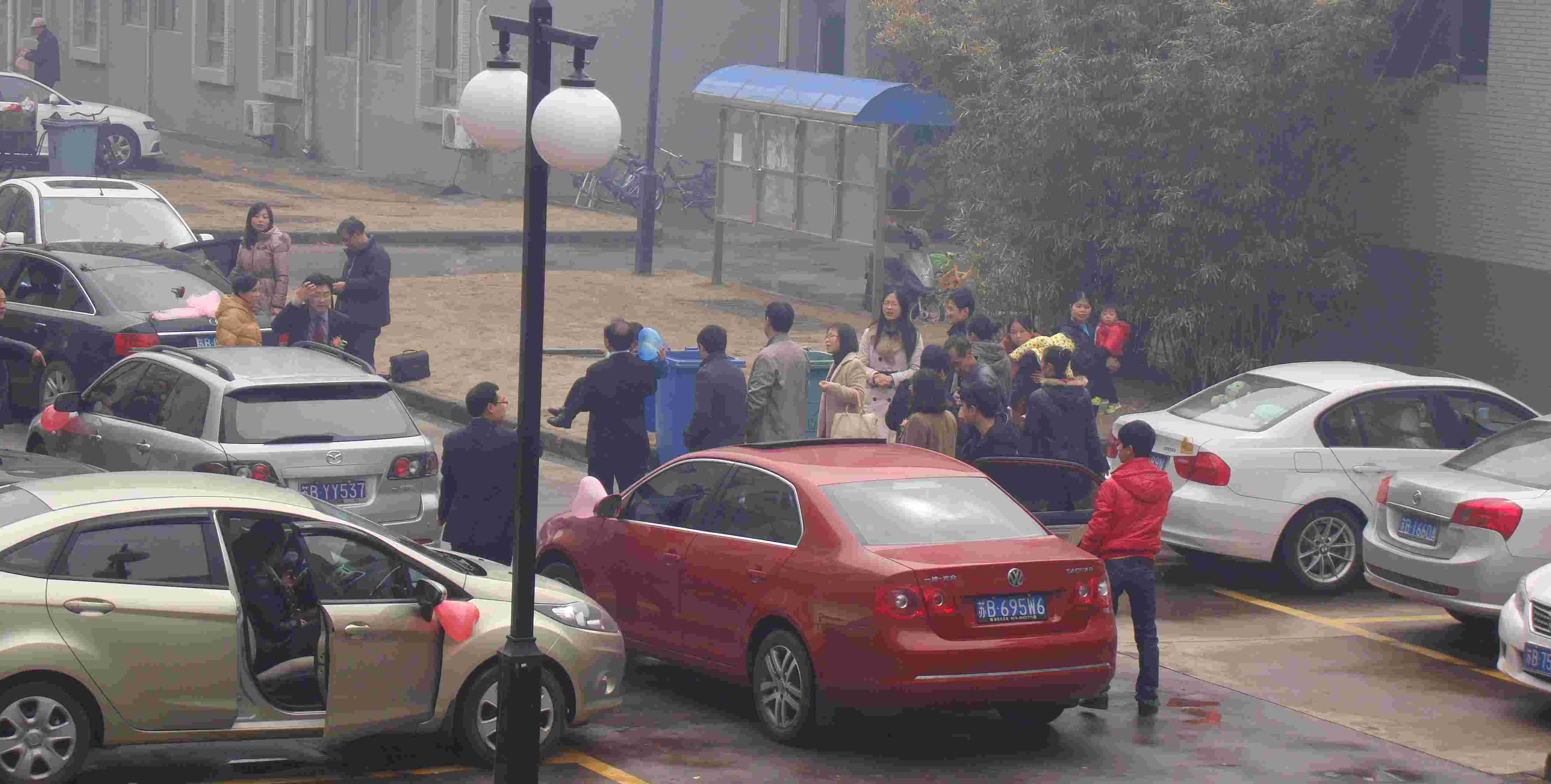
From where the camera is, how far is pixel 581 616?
879cm

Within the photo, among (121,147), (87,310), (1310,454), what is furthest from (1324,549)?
(121,147)

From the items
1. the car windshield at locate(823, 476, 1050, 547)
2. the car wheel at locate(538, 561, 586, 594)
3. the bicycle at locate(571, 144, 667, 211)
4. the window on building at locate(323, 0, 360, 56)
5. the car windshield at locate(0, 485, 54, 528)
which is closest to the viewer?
the car windshield at locate(0, 485, 54, 528)

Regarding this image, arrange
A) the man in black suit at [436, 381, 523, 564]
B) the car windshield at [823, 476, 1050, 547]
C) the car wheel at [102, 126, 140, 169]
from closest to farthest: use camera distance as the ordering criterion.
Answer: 1. the car windshield at [823, 476, 1050, 547]
2. the man in black suit at [436, 381, 523, 564]
3. the car wheel at [102, 126, 140, 169]

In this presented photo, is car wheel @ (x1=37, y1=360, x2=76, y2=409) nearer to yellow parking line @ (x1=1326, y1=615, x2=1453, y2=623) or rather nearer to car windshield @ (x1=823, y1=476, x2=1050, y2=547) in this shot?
car windshield @ (x1=823, y1=476, x2=1050, y2=547)

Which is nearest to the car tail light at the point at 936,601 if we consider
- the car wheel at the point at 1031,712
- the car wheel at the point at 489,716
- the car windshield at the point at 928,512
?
the car windshield at the point at 928,512

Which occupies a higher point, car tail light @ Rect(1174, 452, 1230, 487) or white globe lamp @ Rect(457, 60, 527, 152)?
white globe lamp @ Rect(457, 60, 527, 152)

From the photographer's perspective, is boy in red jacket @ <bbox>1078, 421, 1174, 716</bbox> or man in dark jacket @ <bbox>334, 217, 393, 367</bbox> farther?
man in dark jacket @ <bbox>334, 217, 393, 367</bbox>

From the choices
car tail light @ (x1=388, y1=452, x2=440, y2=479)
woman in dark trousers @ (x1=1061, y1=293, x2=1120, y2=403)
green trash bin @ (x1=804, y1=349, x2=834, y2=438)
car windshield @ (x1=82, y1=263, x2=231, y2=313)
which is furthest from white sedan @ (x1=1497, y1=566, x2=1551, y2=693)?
car windshield @ (x1=82, y1=263, x2=231, y2=313)

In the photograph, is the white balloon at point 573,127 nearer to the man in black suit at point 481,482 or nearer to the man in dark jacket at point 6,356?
the man in black suit at point 481,482

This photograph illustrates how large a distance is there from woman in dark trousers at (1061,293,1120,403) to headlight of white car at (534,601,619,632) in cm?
652

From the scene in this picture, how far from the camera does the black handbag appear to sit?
60.0 ft

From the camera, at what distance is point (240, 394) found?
11156 millimetres

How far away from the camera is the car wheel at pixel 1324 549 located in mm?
12461

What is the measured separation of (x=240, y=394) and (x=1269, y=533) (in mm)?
6456
